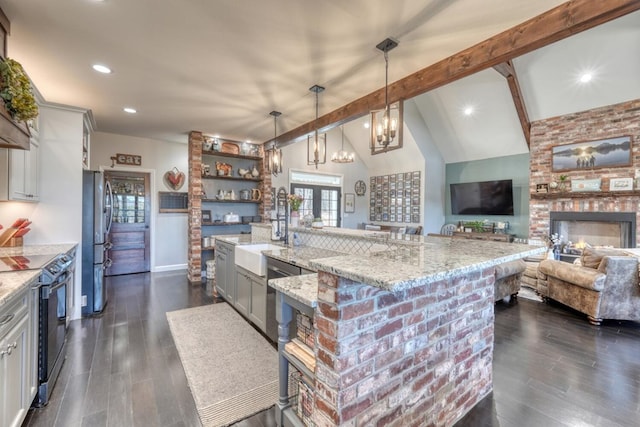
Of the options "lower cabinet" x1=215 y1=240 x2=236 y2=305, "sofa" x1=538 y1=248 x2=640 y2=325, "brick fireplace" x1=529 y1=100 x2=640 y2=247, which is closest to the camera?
"sofa" x1=538 y1=248 x2=640 y2=325

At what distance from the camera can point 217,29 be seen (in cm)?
225

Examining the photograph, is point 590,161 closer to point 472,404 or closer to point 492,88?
point 492,88

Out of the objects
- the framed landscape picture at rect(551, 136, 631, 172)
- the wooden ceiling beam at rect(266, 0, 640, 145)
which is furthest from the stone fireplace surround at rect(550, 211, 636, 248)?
the wooden ceiling beam at rect(266, 0, 640, 145)

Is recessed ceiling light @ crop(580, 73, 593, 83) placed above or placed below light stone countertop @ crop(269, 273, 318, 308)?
above

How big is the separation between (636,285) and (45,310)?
5726 millimetres

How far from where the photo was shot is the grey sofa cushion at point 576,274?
3348 mm

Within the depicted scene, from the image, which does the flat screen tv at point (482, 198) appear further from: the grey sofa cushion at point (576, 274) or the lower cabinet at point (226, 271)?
the lower cabinet at point (226, 271)

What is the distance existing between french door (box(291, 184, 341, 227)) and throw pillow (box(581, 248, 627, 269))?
17.0ft

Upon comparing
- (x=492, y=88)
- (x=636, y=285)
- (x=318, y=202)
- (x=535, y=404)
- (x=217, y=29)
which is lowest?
(x=535, y=404)

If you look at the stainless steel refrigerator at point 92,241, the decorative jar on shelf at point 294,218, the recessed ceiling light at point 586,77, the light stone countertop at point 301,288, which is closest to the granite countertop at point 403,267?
the light stone countertop at point 301,288

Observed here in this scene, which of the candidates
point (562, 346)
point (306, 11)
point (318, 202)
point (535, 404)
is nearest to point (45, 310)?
point (306, 11)

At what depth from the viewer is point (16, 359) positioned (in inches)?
63.2

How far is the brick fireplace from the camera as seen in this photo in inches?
196

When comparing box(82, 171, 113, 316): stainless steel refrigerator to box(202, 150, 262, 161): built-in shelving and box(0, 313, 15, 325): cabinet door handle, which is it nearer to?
box(202, 150, 262, 161): built-in shelving
